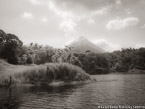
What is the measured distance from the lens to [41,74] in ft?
151

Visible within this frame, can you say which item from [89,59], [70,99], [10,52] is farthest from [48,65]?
[89,59]

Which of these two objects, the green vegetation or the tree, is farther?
the tree

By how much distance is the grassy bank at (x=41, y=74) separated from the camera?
1679 inches

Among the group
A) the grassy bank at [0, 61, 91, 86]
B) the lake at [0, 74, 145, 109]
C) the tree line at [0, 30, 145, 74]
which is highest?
the tree line at [0, 30, 145, 74]

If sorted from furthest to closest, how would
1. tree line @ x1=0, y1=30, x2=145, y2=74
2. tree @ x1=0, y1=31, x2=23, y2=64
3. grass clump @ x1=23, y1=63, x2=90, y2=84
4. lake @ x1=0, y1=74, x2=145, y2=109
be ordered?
tree line @ x1=0, y1=30, x2=145, y2=74, tree @ x1=0, y1=31, x2=23, y2=64, grass clump @ x1=23, y1=63, x2=90, y2=84, lake @ x1=0, y1=74, x2=145, y2=109

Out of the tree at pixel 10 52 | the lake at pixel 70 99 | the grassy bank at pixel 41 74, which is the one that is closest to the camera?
the lake at pixel 70 99

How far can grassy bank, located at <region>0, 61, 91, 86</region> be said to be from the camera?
4264 cm

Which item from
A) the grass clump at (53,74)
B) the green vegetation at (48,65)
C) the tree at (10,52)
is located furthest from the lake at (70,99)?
the tree at (10,52)

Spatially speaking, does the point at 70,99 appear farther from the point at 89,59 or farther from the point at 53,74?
the point at 89,59

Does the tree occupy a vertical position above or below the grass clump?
above

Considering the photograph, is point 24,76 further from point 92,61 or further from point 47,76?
point 92,61

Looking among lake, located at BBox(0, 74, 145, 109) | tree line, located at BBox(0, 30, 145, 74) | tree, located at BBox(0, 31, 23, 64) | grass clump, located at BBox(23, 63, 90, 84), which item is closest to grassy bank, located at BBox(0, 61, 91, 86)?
grass clump, located at BBox(23, 63, 90, 84)

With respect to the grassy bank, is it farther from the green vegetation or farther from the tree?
the tree

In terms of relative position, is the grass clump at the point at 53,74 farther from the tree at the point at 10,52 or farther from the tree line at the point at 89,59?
the tree line at the point at 89,59
